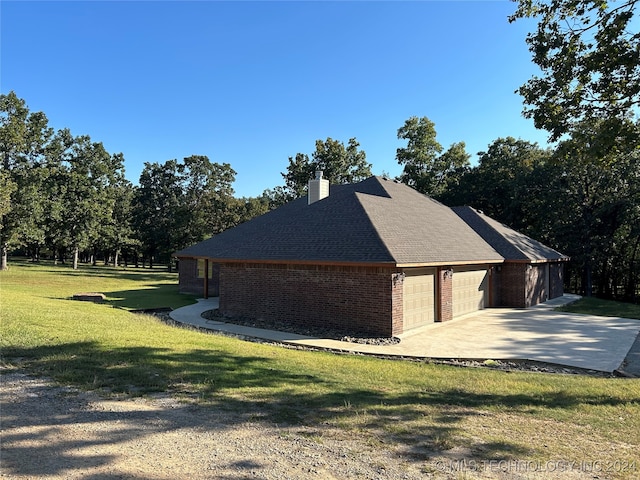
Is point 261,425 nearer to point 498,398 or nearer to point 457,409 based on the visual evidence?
point 457,409

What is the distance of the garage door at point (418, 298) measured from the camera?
13.1 metres

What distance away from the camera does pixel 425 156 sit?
3900 centimetres

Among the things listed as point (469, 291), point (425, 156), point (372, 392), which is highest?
point (425, 156)

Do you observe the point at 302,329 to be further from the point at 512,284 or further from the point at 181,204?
the point at 181,204

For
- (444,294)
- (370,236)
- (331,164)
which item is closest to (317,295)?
(370,236)

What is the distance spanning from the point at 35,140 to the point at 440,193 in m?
38.1

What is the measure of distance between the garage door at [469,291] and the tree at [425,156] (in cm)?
2081

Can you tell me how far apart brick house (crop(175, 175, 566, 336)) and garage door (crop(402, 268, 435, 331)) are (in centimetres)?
3

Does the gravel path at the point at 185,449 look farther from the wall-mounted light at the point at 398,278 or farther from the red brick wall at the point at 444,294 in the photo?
the red brick wall at the point at 444,294

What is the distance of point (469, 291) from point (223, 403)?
14.4 m

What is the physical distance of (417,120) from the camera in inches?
1551

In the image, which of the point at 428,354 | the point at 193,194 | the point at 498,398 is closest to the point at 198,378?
the point at 498,398

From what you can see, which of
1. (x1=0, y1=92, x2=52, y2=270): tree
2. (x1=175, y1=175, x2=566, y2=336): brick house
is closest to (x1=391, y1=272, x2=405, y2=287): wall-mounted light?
(x1=175, y1=175, x2=566, y2=336): brick house

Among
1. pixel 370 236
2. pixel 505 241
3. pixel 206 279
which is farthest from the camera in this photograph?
pixel 206 279
